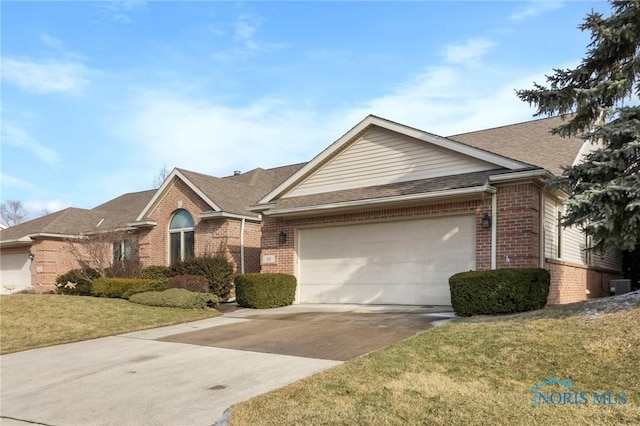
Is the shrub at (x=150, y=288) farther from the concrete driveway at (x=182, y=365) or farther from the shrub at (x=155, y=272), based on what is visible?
the concrete driveway at (x=182, y=365)

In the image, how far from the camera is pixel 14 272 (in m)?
27.2

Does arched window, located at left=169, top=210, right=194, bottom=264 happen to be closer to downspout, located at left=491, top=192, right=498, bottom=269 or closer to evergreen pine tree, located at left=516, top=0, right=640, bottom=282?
downspout, located at left=491, top=192, right=498, bottom=269

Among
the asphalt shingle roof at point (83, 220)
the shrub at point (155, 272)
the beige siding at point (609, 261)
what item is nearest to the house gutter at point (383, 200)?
the shrub at point (155, 272)

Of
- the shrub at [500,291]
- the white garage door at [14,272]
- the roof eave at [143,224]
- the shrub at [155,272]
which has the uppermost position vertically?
the roof eave at [143,224]

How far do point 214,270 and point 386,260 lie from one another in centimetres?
648

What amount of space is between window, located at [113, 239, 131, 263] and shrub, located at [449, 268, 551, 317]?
55.5 ft

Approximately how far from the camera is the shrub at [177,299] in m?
15.7

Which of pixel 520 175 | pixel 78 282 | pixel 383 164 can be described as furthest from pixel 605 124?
pixel 78 282

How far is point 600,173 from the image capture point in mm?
8820

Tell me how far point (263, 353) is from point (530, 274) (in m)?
5.65

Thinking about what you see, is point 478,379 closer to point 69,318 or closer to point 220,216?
point 69,318

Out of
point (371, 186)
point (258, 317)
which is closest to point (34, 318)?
point (258, 317)

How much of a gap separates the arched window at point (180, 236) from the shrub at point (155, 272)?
0.78 m

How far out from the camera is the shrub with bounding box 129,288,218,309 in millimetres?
15695
